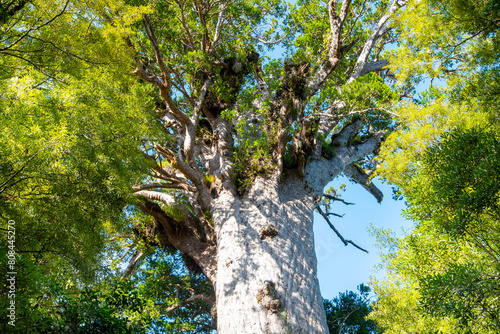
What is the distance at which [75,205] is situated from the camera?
353cm

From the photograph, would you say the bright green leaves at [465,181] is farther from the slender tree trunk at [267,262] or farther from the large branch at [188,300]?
the large branch at [188,300]

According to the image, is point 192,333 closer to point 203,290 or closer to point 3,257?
point 203,290

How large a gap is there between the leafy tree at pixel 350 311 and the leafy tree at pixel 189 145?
11.9 feet

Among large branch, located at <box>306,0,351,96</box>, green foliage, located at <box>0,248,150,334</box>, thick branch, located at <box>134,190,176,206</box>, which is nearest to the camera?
green foliage, located at <box>0,248,150,334</box>

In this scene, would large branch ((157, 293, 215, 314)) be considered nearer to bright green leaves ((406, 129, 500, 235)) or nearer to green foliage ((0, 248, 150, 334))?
green foliage ((0, 248, 150, 334))

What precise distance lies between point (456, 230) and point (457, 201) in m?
0.34

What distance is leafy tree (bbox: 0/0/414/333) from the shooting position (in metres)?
3.48

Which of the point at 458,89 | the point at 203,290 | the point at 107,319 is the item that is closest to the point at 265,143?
the point at 458,89

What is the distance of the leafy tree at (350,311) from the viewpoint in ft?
30.8

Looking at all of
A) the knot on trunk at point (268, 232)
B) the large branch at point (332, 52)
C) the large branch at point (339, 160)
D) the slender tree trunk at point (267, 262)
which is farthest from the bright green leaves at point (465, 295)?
the large branch at point (332, 52)

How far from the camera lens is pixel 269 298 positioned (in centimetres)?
413

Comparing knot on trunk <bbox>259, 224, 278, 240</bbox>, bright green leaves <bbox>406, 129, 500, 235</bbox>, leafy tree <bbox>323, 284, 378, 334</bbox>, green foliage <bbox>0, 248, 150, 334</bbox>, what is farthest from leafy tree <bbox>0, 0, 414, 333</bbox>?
leafy tree <bbox>323, 284, 378, 334</bbox>

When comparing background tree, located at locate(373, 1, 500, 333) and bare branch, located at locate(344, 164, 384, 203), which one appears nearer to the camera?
background tree, located at locate(373, 1, 500, 333)

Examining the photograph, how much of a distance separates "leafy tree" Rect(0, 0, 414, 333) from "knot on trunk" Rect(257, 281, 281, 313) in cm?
2
